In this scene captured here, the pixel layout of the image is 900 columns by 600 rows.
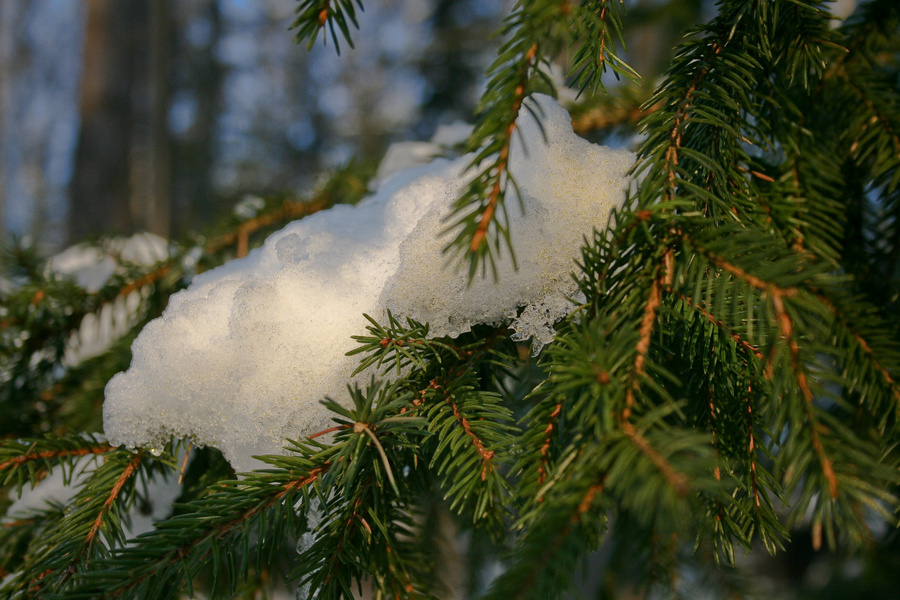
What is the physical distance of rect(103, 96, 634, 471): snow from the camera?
53cm

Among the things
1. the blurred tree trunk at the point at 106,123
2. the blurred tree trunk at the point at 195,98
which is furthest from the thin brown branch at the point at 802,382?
the blurred tree trunk at the point at 195,98

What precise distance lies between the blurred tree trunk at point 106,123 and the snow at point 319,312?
2.22m

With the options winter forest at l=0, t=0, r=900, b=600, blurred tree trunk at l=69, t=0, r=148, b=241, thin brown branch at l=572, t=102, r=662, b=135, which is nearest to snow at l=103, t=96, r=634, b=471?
winter forest at l=0, t=0, r=900, b=600

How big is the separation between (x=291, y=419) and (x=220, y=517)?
0.11 m

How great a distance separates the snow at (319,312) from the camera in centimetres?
53

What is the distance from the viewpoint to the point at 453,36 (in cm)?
480

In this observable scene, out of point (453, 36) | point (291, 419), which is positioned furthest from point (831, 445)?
point (453, 36)

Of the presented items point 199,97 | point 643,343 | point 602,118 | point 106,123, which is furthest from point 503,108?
point 199,97

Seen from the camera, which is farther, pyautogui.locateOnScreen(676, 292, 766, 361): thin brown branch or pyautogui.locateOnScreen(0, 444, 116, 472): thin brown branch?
pyautogui.locateOnScreen(0, 444, 116, 472): thin brown branch

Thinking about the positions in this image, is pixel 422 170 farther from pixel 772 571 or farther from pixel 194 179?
pixel 194 179

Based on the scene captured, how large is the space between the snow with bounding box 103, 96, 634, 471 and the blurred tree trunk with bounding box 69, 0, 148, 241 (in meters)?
2.22

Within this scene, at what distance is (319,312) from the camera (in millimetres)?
568

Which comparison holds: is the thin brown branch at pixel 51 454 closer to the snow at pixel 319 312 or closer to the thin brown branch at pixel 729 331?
the snow at pixel 319 312

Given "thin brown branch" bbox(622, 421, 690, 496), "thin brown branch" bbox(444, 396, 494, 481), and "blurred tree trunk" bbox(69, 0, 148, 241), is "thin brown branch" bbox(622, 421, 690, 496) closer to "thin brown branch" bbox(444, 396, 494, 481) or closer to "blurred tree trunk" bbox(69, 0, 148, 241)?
"thin brown branch" bbox(444, 396, 494, 481)
